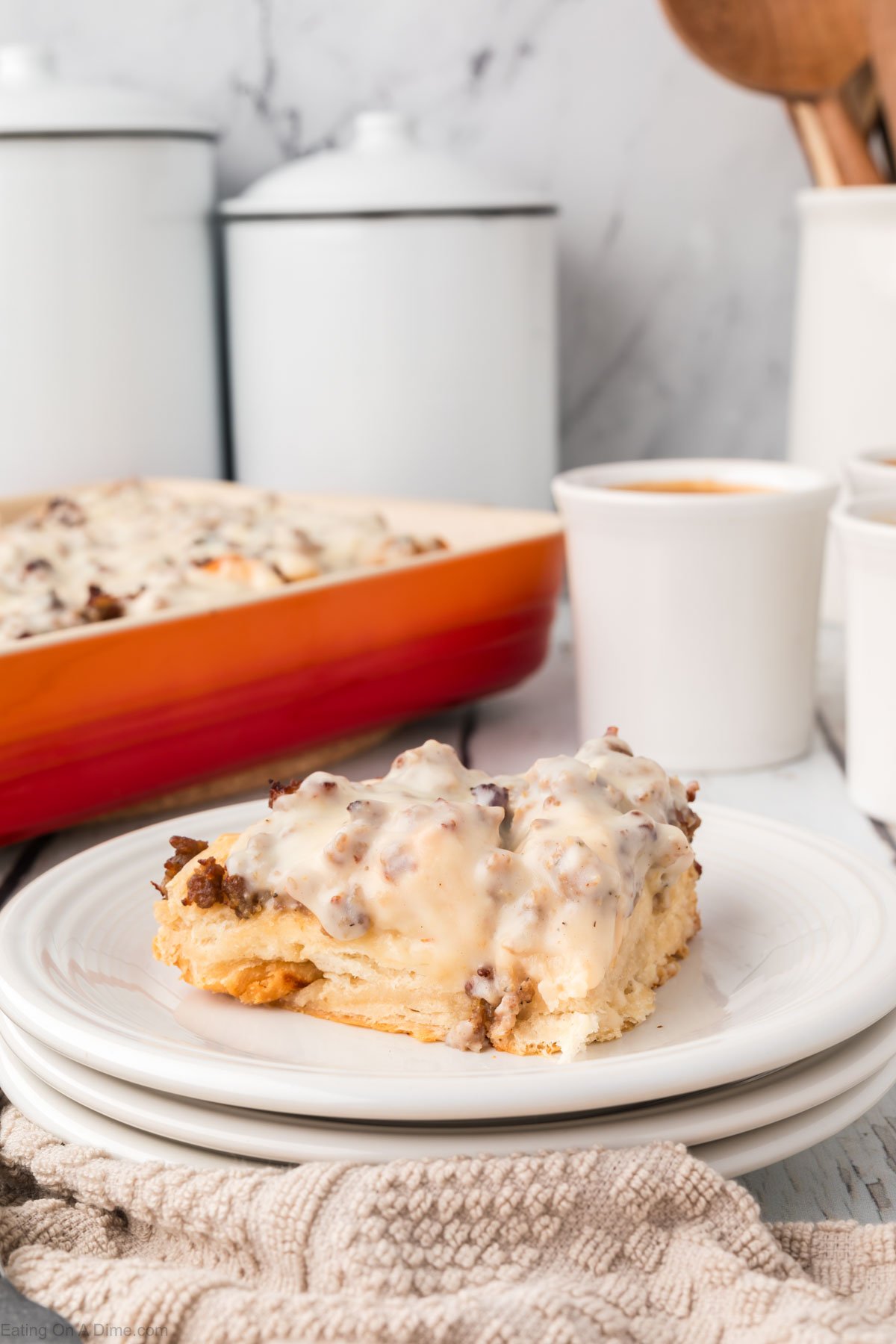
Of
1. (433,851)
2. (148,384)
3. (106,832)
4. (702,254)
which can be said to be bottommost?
(106,832)

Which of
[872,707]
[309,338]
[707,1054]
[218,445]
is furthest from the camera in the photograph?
[218,445]

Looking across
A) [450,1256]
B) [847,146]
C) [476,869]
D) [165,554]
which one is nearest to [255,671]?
[165,554]

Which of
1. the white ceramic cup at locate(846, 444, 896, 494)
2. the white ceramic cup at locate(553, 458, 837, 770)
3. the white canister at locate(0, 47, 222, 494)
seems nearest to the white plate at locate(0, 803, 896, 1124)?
the white ceramic cup at locate(553, 458, 837, 770)

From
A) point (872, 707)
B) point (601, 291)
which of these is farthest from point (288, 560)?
point (601, 291)

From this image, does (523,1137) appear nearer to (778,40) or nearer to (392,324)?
(392,324)

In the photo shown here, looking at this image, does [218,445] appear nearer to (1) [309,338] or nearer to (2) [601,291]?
(1) [309,338]

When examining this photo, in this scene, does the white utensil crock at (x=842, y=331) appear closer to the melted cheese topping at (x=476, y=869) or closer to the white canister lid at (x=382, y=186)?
the white canister lid at (x=382, y=186)
